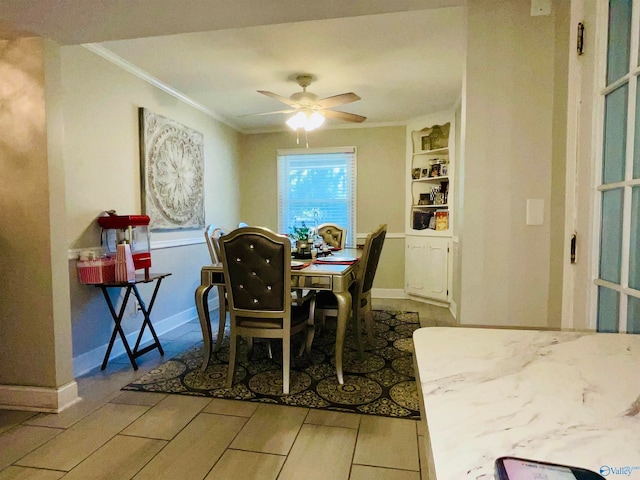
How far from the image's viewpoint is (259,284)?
2.36 m

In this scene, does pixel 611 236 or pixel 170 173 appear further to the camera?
pixel 170 173

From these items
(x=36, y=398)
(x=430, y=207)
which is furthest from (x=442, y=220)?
(x=36, y=398)

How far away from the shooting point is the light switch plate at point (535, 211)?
1650 mm

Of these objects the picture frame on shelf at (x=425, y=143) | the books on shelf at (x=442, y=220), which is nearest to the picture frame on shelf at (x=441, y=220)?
the books on shelf at (x=442, y=220)

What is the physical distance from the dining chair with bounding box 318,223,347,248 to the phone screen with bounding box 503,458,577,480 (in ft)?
13.5

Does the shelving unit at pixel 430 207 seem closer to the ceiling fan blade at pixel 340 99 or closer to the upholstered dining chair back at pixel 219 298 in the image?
the ceiling fan blade at pixel 340 99

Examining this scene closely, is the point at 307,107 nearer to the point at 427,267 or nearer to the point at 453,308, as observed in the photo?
the point at 427,267

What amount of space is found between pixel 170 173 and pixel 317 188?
2.29 m

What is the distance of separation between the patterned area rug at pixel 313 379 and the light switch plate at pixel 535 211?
1.26 m

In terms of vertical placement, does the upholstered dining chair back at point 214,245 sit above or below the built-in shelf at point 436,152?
below

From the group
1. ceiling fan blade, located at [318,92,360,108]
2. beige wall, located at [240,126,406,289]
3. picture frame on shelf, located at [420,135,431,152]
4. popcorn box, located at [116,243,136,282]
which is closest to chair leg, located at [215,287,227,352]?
popcorn box, located at [116,243,136,282]

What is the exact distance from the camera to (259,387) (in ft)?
8.18

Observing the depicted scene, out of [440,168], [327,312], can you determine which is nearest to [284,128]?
[440,168]

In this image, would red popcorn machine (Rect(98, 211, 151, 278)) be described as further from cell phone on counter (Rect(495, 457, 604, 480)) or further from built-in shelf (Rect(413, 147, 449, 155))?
built-in shelf (Rect(413, 147, 449, 155))
